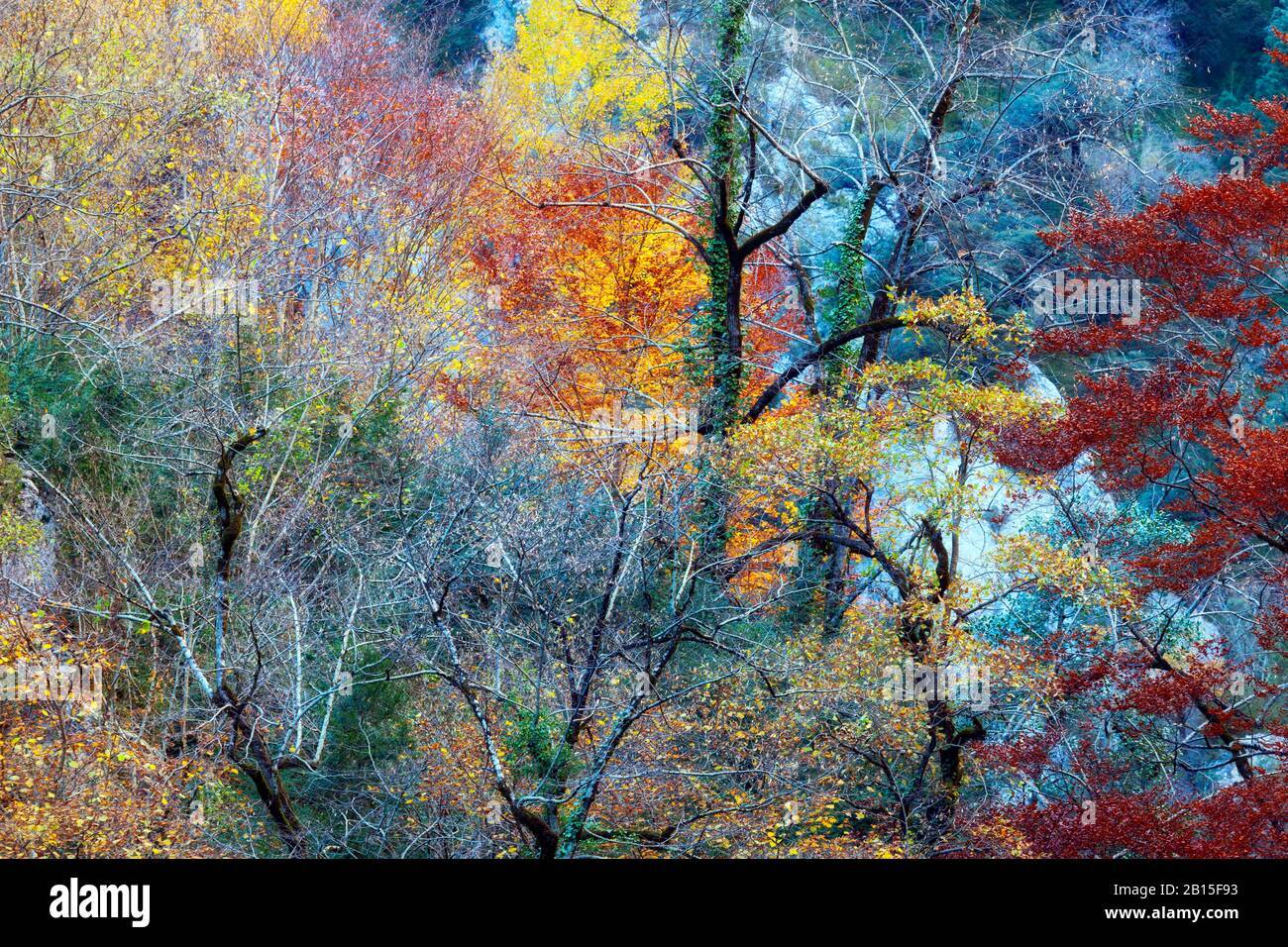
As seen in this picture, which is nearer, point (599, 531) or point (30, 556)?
point (30, 556)

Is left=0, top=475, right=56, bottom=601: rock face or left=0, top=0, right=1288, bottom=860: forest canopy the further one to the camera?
left=0, top=475, right=56, bottom=601: rock face

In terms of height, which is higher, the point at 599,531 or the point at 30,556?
the point at 599,531

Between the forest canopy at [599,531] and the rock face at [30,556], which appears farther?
the rock face at [30,556]

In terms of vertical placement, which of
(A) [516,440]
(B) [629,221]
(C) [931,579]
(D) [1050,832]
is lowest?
(D) [1050,832]

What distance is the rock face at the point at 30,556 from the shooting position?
1396 cm

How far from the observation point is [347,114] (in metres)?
26.5

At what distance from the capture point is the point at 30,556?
1476 centimetres

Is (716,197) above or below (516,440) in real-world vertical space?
above

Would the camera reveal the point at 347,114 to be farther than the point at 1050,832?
Yes

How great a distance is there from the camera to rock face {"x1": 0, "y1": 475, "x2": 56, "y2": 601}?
45.8 ft
